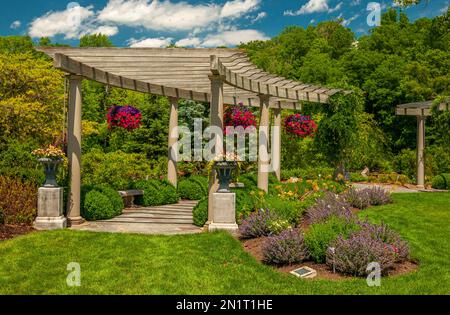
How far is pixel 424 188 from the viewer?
18.3 meters

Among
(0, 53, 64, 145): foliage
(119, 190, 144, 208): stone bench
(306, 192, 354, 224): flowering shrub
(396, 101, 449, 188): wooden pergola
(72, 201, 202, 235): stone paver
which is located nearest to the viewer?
(306, 192, 354, 224): flowering shrub

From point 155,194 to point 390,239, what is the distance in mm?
8257

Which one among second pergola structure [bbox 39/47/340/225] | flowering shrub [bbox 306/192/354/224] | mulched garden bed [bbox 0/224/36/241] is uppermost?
second pergola structure [bbox 39/47/340/225]

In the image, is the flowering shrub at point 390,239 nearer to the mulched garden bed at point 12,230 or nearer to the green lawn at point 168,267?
the green lawn at point 168,267

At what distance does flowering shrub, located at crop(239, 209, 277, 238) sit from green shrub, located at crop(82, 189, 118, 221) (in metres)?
3.91

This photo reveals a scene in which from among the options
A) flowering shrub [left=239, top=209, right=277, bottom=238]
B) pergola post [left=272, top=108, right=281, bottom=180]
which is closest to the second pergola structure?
flowering shrub [left=239, top=209, right=277, bottom=238]

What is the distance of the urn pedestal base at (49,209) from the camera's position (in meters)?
9.03

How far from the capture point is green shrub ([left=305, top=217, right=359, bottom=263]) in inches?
270

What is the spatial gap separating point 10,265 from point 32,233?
6.82 feet

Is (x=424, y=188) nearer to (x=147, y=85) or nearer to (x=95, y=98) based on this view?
(x=147, y=85)

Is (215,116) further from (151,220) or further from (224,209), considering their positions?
(151,220)

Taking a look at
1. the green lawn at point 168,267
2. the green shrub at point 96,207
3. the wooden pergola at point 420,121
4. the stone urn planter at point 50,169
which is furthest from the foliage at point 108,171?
the wooden pergola at point 420,121

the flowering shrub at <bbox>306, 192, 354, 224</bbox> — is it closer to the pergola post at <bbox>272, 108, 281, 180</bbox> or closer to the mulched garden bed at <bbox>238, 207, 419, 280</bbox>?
the mulched garden bed at <bbox>238, 207, 419, 280</bbox>
